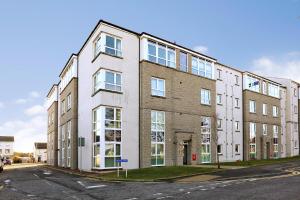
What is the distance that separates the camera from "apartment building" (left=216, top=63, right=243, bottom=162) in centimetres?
4119

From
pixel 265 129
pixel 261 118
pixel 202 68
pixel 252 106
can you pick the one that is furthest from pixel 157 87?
pixel 265 129

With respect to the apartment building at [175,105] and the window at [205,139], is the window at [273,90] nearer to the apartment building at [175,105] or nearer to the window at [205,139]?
the apartment building at [175,105]

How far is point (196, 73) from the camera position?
37.2 m

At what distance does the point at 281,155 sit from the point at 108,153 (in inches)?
1296

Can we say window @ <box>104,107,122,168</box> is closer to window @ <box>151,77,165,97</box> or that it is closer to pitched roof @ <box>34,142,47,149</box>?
window @ <box>151,77,165,97</box>

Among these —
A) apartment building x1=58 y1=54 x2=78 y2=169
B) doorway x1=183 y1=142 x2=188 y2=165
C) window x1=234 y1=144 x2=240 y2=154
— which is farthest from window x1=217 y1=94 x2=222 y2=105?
apartment building x1=58 y1=54 x2=78 y2=169

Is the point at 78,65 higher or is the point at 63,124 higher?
the point at 78,65

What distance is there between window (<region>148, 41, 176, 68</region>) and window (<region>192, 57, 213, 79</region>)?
343cm

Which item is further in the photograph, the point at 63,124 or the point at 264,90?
the point at 264,90

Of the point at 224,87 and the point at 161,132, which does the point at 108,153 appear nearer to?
the point at 161,132

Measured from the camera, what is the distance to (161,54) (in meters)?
33.4

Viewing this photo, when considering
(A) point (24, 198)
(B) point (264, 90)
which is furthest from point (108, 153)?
(B) point (264, 90)

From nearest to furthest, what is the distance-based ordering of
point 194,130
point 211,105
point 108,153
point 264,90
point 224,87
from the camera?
point 108,153
point 194,130
point 211,105
point 224,87
point 264,90

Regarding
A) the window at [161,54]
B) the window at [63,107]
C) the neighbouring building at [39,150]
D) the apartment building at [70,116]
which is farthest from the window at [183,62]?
the neighbouring building at [39,150]
